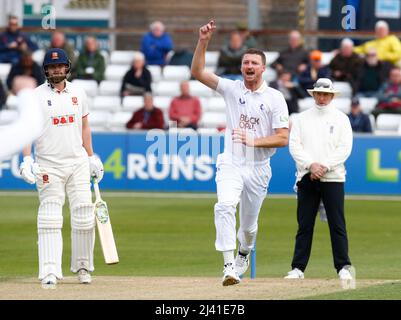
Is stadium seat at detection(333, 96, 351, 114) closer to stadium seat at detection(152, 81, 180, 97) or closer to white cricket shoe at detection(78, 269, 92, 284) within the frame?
stadium seat at detection(152, 81, 180, 97)

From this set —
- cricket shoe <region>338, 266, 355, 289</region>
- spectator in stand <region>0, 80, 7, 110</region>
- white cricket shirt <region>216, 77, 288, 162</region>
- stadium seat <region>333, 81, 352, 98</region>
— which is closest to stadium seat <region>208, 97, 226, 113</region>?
stadium seat <region>333, 81, 352, 98</region>

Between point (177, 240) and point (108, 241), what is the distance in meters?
5.45

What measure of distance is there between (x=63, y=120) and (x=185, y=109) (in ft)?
42.4

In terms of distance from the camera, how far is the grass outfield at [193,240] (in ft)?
48.8

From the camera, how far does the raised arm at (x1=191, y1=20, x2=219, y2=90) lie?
1176cm

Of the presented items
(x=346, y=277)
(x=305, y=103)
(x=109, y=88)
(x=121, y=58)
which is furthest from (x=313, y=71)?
(x=346, y=277)

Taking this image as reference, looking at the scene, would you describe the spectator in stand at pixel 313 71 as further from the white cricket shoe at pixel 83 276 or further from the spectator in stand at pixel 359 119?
the white cricket shoe at pixel 83 276

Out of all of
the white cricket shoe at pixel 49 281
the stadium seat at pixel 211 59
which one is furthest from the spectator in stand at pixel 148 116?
the white cricket shoe at pixel 49 281

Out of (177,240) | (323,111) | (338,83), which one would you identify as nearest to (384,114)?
(338,83)

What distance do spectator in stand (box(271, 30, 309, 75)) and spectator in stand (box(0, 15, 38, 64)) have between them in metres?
5.18

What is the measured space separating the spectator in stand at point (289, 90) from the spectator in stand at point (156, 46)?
9.64ft

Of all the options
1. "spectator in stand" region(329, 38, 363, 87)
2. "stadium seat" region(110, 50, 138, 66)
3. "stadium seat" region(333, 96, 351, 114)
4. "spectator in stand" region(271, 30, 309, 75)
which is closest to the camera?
"stadium seat" region(333, 96, 351, 114)

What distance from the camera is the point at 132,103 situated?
26.4 metres

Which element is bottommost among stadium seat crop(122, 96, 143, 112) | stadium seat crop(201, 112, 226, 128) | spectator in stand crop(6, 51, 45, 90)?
stadium seat crop(201, 112, 226, 128)
